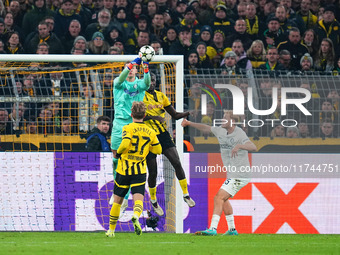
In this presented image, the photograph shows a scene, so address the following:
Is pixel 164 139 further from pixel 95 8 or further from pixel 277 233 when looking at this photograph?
pixel 95 8

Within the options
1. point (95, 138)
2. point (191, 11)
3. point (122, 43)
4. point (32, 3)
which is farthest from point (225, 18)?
point (95, 138)

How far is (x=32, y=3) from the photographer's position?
59.1 feet

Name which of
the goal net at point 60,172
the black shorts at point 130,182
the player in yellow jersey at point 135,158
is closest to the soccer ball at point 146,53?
the player in yellow jersey at point 135,158

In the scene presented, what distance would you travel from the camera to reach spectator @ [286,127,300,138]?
13.9 meters

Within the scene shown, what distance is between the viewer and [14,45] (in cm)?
1672

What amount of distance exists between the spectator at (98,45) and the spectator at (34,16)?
162 centimetres

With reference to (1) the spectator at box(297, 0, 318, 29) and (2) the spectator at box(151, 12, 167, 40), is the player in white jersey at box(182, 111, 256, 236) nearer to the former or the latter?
(2) the spectator at box(151, 12, 167, 40)

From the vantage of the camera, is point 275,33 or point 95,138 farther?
point 275,33

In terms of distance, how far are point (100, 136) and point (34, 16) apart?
503 centimetres

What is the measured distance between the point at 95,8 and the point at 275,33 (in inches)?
165

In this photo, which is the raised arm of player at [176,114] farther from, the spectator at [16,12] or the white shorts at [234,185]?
the spectator at [16,12]

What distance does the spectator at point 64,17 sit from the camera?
17.6 m

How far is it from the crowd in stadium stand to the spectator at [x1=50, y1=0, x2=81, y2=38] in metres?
0.02

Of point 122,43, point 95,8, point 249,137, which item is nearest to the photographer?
point 249,137
